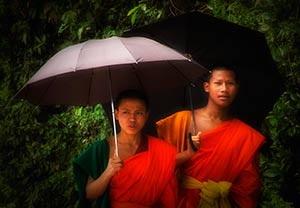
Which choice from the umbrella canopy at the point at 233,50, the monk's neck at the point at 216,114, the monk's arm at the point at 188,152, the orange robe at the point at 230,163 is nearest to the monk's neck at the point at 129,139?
the monk's arm at the point at 188,152

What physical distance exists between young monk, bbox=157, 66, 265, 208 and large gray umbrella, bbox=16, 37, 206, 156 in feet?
0.96

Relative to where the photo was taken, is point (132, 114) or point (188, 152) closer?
point (132, 114)

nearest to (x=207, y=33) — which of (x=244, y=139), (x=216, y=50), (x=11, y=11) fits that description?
(x=216, y=50)

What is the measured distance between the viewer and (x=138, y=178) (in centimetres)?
308

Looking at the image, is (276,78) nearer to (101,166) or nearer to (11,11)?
(101,166)

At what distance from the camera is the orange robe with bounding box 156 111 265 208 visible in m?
3.39

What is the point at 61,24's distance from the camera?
600 cm

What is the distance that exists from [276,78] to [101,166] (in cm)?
142

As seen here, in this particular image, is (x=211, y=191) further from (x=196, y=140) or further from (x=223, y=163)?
(x=196, y=140)

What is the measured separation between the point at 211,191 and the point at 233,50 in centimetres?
101

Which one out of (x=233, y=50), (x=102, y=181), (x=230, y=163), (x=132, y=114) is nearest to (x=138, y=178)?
(x=102, y=181)

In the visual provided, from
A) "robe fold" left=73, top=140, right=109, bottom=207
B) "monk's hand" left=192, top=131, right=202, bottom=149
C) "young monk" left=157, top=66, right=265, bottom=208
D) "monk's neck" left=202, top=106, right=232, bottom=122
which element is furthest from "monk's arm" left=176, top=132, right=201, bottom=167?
"robe fold" left=73, top=140, right=109, bottom=207

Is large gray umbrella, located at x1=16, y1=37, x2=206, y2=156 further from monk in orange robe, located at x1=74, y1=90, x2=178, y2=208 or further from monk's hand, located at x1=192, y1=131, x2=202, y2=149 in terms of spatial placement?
monk's hand, located at x1=192, y1=131, x2=202, y2=149

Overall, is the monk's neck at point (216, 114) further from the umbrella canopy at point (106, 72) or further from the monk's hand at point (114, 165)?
the monk's hand at point (114, 165)
